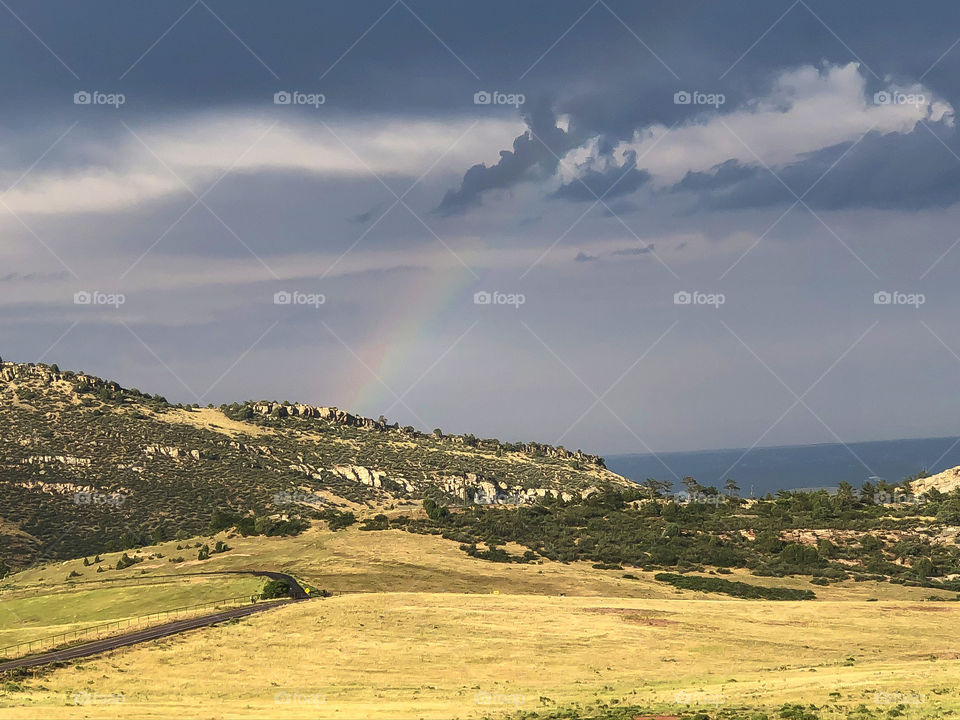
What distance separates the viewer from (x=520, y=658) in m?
49.5

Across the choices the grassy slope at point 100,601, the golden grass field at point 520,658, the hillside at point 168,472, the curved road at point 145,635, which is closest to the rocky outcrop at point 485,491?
the hillside at point 168,472

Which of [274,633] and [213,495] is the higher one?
[213,495]

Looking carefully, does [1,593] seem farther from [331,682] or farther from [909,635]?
[909,635]

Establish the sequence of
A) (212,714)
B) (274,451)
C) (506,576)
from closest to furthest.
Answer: (212,714), (506,576), (274,451)

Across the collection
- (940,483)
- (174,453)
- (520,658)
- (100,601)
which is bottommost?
(520,658)

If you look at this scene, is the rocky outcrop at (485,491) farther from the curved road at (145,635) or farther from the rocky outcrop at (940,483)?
the curved road at (145,635)

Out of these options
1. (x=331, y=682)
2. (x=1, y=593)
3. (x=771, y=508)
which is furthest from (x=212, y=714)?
(x=771, y=508)

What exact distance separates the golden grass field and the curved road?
7.15 feet

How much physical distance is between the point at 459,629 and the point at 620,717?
24.7 metres

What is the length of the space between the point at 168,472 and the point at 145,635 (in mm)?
98038

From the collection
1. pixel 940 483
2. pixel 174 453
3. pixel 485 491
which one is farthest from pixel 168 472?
pixel 940 483

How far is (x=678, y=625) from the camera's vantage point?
58.0 meters

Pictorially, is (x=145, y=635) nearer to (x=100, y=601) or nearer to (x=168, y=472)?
(x=100, y=601)

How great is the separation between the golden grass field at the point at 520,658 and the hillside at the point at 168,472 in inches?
1871
